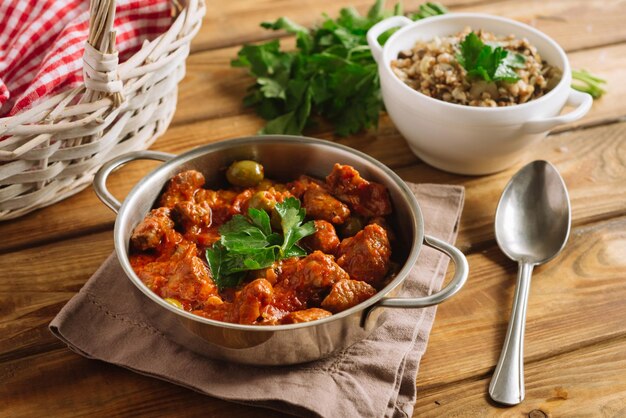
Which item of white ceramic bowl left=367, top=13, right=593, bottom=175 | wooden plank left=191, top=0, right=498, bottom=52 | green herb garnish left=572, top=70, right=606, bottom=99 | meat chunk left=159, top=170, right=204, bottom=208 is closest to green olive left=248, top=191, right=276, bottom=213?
meat chunk left=159, top=170, right=204, bottom=208

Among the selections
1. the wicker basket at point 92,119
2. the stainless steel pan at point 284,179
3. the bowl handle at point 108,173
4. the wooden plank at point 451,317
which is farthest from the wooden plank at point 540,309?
the wicker basket at point 92,119

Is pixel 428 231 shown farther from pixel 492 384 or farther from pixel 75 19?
pixel 75 19

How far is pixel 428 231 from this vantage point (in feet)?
5.73

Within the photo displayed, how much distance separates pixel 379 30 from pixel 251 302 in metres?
0.96

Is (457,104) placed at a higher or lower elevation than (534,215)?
higher

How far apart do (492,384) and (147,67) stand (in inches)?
38.2

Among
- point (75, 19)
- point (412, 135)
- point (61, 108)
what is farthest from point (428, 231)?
point (75, 19)

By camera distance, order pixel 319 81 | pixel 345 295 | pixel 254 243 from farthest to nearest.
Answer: pixel 319 81 → pixel 254 243 → pixel 345 295

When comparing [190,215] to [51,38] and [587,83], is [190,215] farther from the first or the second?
Result: [587,83]

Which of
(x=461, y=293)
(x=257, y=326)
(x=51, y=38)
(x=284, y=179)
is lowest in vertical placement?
(x=461, y=293)

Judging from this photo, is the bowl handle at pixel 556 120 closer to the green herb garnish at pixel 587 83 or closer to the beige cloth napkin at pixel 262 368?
the green herb garnish at pixel 587 83

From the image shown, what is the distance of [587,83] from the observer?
2189mm

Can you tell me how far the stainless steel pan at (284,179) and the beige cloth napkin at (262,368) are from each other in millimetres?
37

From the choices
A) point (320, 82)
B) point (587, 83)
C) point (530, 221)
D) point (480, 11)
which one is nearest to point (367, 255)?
point (530, 221)
